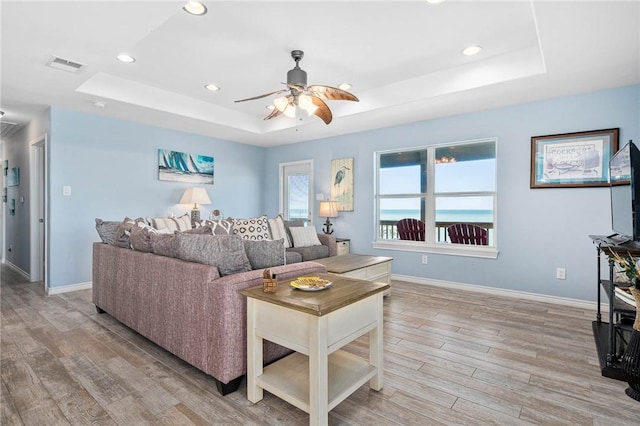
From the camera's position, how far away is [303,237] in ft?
15.3

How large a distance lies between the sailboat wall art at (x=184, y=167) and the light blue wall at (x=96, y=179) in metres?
0.08

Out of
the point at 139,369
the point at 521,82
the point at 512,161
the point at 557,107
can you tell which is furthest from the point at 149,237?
the point at 557,107

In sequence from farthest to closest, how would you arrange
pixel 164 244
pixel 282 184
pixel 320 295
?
pixel 282 184 < pixel 164 244 < pixel 320 295

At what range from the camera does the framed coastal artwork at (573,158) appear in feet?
11.0

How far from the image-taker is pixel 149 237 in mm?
2582

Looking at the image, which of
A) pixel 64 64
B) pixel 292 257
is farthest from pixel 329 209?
pixel 64 64

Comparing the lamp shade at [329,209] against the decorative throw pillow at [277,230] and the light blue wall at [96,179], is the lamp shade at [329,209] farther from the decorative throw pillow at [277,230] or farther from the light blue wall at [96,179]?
the light blue wall at [96,179]

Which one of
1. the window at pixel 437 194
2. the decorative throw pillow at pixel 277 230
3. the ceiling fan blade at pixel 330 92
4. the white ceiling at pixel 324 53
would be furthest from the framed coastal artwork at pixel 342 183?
the ceiling fan blade at pixel 330 92

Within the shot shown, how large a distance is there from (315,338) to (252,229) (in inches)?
110

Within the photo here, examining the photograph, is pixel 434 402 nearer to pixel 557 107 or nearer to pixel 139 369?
pixel 139 369

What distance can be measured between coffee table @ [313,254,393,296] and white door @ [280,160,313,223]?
7.39ft

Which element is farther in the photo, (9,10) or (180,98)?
(180,98)

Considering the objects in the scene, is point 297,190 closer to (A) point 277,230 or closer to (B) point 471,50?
(A) point 277,230

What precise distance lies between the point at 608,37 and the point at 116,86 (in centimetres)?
465
